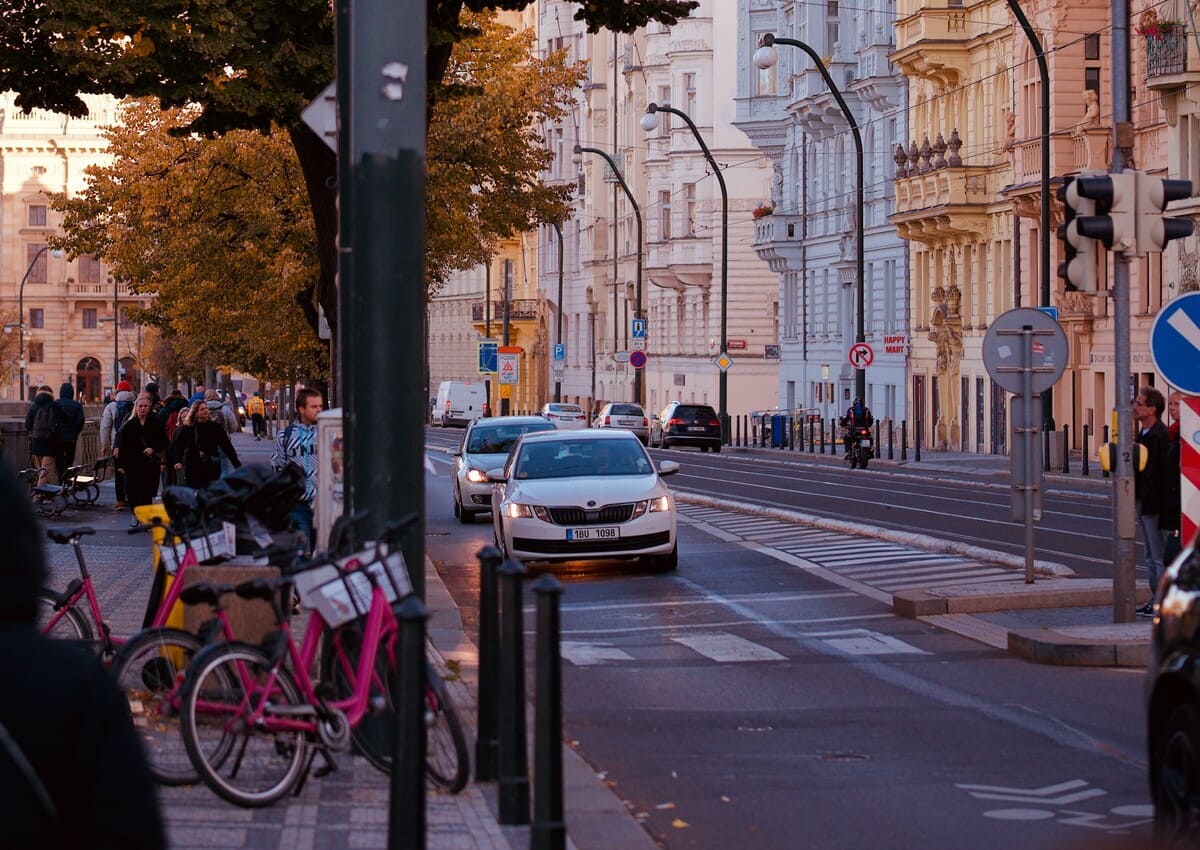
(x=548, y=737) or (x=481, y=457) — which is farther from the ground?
(x=481, y=457)

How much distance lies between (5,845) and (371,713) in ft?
19.3

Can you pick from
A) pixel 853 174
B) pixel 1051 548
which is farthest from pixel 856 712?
pixel 853 174

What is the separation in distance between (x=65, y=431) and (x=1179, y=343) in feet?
69.1

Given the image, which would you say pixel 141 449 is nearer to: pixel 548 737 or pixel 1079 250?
pixel 1079 250

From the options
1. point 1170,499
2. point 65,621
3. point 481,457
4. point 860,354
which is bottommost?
point 65,621

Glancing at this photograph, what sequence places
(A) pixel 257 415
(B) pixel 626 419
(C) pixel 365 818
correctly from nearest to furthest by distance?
(C) pixel 365 818, (B) pixel 626 419, (A) pixel 257 415

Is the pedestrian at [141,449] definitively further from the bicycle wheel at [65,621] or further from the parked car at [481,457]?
the bicycle wheel at [65,621]

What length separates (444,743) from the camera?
8.75 m

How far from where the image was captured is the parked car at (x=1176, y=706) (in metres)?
6.86

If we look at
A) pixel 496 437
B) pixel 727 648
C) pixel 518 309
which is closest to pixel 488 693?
pixel 727 648

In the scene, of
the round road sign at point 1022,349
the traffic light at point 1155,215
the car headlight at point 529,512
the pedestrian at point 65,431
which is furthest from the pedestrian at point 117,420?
the traffic light at point 1155,215

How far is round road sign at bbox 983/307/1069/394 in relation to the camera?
58.7 ft

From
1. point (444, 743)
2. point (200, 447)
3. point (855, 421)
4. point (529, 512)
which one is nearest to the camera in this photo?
point (444, 743)

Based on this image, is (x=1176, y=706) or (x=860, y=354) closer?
(x=1176, y=706)
